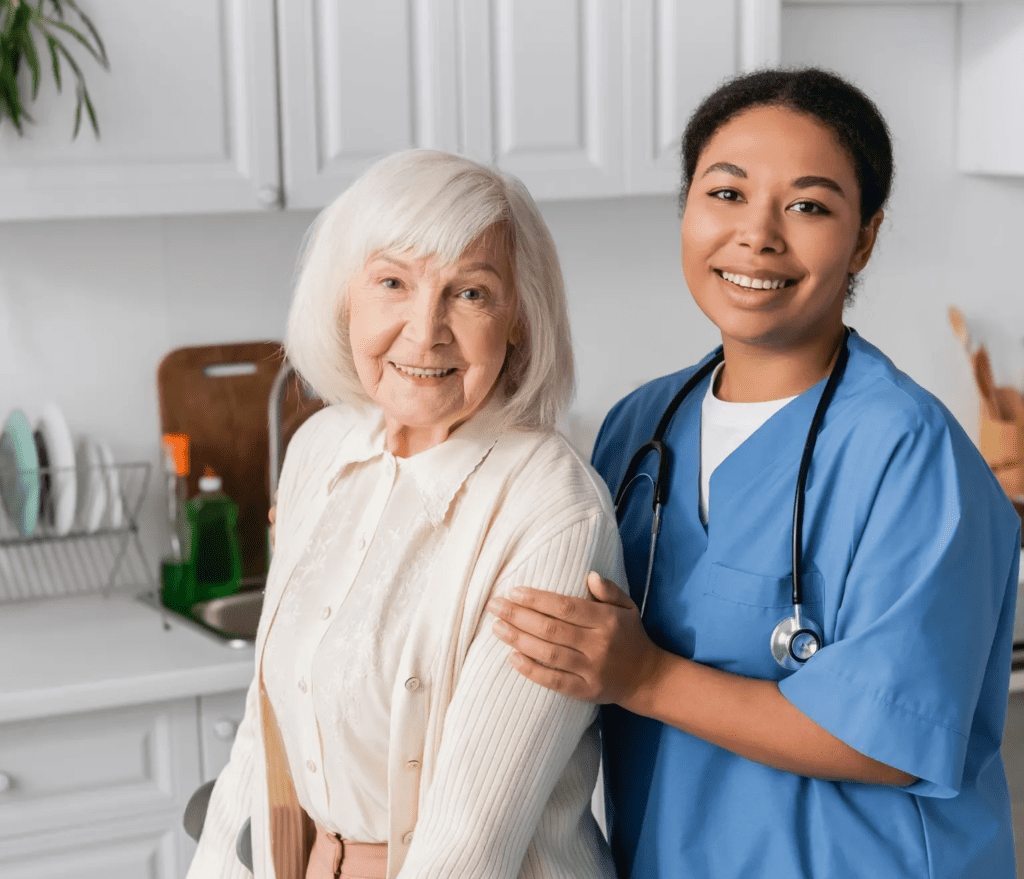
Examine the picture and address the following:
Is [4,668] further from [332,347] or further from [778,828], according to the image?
[778,828]

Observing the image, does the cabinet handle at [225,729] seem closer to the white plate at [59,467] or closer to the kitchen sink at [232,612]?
the kitchen sink at [232,612]

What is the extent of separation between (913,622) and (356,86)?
1316mm

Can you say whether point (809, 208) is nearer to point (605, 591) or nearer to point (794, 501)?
point (794, 501)

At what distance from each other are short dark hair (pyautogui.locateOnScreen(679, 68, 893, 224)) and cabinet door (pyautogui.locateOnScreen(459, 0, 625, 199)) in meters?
0.95

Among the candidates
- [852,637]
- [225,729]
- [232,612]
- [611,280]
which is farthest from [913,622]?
[611,280]

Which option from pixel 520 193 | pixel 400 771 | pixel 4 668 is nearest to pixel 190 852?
pixel 4 668

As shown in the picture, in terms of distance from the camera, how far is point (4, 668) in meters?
1.87

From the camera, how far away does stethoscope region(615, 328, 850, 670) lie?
1.07 m

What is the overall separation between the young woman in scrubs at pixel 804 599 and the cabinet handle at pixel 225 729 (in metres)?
0.84

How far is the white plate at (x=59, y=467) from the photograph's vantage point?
2.12 metres

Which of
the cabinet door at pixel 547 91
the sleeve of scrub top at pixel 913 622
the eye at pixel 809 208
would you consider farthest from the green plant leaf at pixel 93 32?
the sleeve of scrub top at pixel 913 622

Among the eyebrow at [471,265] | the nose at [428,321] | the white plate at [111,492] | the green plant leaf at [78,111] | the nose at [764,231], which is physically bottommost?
the white plate at [111,492]

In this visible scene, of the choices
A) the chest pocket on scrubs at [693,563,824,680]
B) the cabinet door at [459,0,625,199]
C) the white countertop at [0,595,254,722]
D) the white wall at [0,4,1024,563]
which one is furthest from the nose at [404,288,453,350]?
the white wall at [0,4,1024,563]

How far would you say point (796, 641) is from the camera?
106 cm
